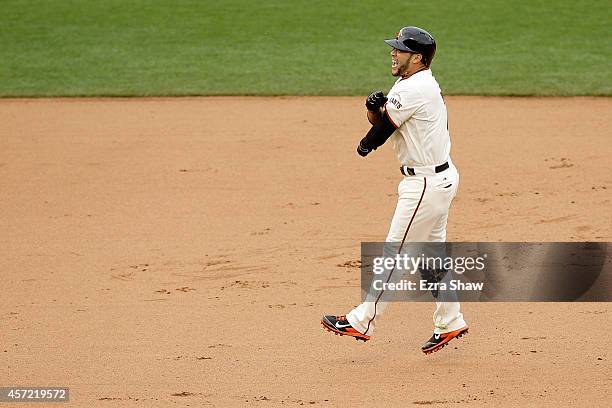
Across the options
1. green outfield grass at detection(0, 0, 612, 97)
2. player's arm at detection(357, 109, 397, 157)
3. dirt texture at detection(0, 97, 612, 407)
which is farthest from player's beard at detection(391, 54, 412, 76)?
green outfield grass at detection(0, 0, 612, 97)

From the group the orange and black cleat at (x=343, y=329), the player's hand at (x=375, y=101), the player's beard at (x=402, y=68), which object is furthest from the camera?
the orange and black cleat at (x=343, y=329)

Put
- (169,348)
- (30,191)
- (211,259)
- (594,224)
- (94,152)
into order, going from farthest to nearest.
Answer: (94,152)
(30,191)
(594,224)
(211,259)
(169,348)

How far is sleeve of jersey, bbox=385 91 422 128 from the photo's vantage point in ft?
19.6

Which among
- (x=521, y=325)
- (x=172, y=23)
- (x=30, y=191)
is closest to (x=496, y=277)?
(x=521, y=325)

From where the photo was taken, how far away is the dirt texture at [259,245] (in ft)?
19.9

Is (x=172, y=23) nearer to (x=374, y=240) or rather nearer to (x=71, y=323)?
(x=374, y=240)

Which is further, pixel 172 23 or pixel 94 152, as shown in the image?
pixel 172 23

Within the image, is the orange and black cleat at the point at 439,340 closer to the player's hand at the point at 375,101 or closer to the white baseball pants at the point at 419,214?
the white baseball pants at the point at 419,214

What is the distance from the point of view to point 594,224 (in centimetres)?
880

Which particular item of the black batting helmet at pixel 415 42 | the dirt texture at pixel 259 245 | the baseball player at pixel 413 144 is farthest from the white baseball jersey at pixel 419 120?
the dirt texture at pixel 259 245

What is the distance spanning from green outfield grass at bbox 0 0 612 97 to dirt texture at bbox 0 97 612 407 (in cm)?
92

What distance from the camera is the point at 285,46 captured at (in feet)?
57.2

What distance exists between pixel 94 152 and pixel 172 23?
8188mm

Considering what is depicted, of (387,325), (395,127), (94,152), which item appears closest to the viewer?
(395,127)
